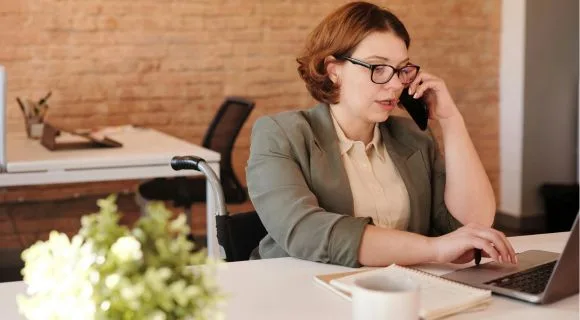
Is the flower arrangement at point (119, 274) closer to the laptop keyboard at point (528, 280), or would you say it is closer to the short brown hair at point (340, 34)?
the laptop keyboard at point (528, 280)

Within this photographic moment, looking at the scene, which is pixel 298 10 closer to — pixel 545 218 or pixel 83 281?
pixel 545 218

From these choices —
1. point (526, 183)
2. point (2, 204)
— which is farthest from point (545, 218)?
point (2, 204)

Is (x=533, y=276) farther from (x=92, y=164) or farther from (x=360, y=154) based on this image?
(x=92, y=164)

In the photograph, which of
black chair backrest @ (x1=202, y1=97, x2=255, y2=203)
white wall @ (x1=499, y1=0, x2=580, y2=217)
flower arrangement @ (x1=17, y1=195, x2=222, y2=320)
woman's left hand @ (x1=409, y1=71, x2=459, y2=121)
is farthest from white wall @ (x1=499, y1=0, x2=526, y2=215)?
flower arrangement @ (x1=17, y1=195, x2=222, y2=320)

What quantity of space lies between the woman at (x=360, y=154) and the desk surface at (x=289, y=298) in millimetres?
90

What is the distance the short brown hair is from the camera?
2.07 meters

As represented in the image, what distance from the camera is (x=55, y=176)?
11.5 ft

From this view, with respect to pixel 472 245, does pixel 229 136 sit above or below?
below

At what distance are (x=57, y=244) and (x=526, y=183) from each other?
514 centimetres

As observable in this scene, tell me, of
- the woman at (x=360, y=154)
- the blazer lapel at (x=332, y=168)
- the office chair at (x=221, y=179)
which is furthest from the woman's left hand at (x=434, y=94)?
the office chair at (x=221, y=179)

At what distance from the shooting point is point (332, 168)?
202cm

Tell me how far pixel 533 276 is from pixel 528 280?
0.04m

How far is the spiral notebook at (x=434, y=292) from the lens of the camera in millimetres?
1400

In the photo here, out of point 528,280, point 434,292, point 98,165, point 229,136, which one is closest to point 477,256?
point 528,280
